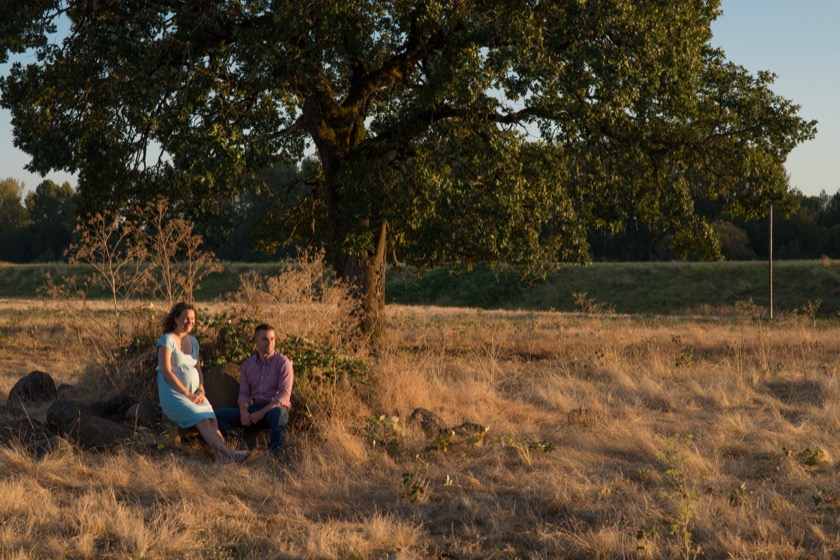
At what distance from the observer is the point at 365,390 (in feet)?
33.3

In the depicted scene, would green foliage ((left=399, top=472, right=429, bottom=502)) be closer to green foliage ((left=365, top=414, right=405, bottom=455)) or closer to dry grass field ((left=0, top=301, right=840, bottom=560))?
dry grass field ((left=0, top=301, right=840, bottom=560))

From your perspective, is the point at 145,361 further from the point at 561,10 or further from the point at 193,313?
the point at 561,10

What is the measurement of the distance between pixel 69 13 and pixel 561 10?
8083 mm

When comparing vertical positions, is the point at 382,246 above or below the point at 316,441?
above

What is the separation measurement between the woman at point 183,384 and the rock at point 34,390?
3244mm

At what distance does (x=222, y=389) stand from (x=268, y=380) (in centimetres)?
92

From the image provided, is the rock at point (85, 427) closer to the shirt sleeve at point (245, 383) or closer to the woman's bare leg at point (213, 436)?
the woman's bare leg at point (213, 436)

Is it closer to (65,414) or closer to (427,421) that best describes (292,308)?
(427,421)

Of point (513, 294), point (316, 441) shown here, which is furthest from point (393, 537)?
point (513, 294)

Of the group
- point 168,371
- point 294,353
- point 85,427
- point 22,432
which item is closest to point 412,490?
point 168,371

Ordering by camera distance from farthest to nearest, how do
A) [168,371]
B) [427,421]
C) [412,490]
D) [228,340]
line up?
[228,340] < [427,421] < [168,371] < [412,490]

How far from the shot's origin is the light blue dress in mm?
8391

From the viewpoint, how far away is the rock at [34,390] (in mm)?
10883

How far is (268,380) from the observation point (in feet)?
28.4
